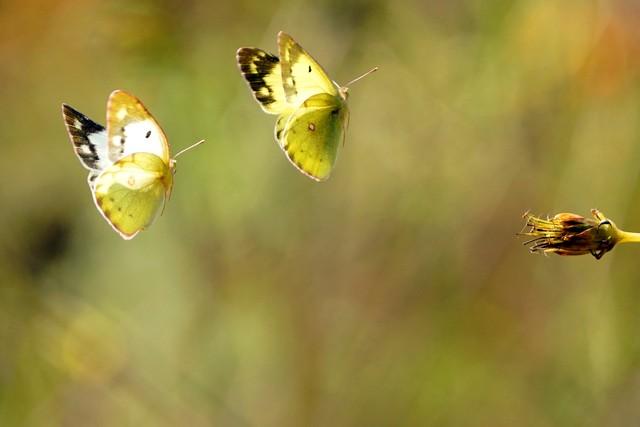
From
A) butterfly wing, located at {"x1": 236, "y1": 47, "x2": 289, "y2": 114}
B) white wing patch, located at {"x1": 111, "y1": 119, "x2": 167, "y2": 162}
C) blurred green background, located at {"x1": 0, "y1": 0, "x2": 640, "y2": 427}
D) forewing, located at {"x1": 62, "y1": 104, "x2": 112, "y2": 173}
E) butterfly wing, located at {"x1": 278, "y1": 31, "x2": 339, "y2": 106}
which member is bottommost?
white wing patch, located at {"x1": 111, "y1": 119, "x2": 167, "y2": 162}

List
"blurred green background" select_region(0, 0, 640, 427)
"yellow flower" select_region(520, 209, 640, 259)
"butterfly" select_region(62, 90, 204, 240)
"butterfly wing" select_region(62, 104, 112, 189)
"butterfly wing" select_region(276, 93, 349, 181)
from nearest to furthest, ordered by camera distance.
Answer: "yellow flower" select_region(520, 209, 640, 259) → "butterfly wing" select_region(276, 93, 349, 181) → "butterfly" select_region(62, 90, 204, 240) → "butterfly wing" select_region(62, 104, 112, 189) → "blurred green background" select_region(0, 0, 640, 427)

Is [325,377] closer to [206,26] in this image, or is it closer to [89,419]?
[89,419]

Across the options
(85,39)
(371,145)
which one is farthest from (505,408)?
(85,39)

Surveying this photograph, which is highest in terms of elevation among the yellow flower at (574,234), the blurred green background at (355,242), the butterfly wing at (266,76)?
the blurred green background at (355,242)

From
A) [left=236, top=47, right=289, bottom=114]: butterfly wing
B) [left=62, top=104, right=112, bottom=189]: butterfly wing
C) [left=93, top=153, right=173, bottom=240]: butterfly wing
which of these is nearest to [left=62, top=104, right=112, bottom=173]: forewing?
[left=62, top=104, right=112, bottom=189]: butterfly wing

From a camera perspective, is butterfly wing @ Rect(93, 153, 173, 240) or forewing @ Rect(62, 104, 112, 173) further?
forewing @ Rect(62, 104, 112, 173)

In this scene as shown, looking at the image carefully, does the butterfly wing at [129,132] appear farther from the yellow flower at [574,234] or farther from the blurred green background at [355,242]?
the blurred green background at [355,242]

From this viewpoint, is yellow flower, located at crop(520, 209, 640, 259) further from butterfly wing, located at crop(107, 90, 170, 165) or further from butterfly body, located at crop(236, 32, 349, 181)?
butterfly wing, located at crop(107, 90, 170, 165)

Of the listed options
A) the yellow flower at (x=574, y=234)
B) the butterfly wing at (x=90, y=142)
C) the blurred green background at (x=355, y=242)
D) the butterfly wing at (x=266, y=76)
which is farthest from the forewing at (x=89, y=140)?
the blurred green background at (x=355, y=242)
